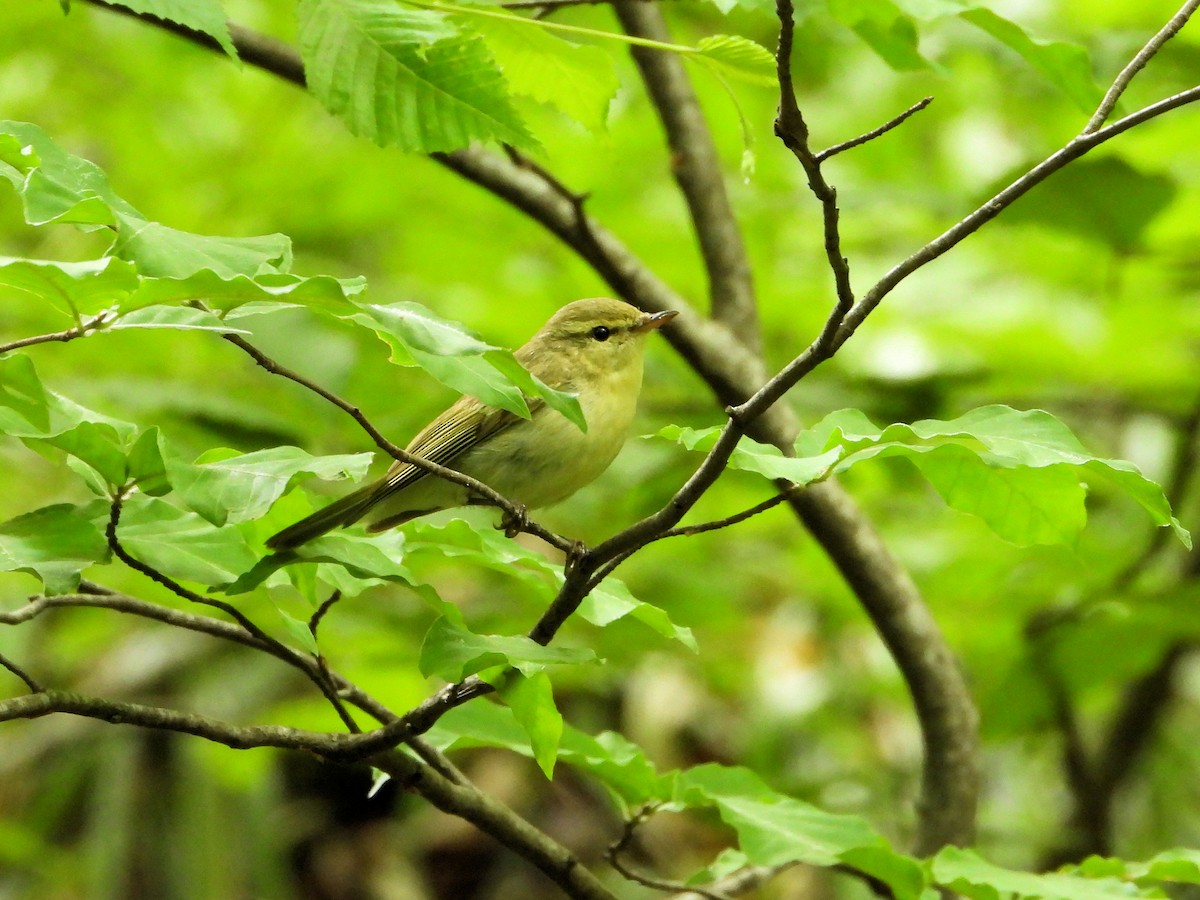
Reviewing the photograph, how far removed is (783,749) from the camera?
5273 millimetres

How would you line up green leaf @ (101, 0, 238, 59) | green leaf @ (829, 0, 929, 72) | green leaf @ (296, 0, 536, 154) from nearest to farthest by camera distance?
green leaf @ (101, 0, 238, 59), green leaf @ (296, 0, 536, 154), green leaf @ (829, 0, 929, 72)

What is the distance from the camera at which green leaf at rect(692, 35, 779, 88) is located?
1.73 meters

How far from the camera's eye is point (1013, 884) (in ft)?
6.09

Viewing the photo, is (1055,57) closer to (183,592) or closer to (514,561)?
(514,561)

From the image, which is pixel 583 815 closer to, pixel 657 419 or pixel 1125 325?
pixel 657 419

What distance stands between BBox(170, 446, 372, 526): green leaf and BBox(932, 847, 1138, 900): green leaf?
1.04m

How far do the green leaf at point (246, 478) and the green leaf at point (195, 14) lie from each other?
0.54 meters

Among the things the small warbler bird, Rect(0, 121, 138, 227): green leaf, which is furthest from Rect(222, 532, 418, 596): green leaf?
the small warbler bird

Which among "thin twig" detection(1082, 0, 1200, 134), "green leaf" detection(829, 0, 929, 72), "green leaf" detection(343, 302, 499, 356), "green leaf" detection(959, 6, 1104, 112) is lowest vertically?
"green leaf" detection(343, 302, 499, 356)

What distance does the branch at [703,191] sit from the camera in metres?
2.95

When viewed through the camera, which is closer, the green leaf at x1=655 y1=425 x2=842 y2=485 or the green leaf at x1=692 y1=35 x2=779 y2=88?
the green leaf at x1=655 y1=425 x2=842 y2=485

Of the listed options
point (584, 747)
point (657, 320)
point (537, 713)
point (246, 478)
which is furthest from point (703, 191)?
point (246, 478)

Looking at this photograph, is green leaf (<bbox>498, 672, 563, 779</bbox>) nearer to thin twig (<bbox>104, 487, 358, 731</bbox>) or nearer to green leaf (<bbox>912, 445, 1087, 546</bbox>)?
thin twig (<bbox>104, 487, 358, 731</bbox>)

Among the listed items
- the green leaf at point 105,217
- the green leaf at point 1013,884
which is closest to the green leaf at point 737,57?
the green leaf at point 105,217
